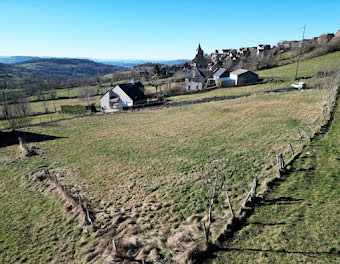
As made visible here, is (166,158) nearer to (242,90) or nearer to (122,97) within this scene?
(242,90)

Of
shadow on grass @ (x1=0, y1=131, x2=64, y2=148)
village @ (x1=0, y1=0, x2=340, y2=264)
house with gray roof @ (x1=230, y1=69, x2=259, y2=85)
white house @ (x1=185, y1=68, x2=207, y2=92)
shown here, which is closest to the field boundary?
village @ (x1=0, y1=0, x2=340, y2=264)

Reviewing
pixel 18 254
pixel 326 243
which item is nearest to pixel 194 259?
pixel 326 243

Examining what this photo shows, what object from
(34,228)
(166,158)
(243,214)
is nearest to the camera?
(243,214)

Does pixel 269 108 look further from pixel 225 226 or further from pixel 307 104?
pixel 225 226

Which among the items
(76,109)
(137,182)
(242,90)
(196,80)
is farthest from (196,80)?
(137,182)

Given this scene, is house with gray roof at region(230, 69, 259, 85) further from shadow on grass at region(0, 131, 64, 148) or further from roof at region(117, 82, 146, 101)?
shadow on grass at region(0, 131, 64, 148)

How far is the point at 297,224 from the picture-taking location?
374 inches

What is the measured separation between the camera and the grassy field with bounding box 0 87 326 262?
12.7m

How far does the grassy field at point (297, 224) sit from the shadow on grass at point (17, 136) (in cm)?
3046

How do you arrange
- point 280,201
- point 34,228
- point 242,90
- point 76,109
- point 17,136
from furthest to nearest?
point 76,109, point 242,90, point 17,136, point 34,228, point 280,201

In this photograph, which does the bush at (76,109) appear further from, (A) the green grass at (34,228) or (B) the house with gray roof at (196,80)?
(A) the green grass at (34,228)

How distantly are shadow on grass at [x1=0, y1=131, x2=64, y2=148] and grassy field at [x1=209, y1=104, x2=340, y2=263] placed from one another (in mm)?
30462

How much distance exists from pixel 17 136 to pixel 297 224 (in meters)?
37.5

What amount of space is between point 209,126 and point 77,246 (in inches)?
869
